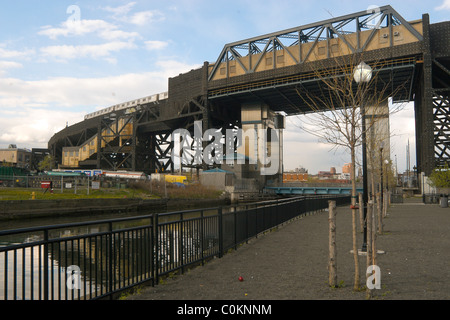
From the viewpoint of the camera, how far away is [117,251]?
6.97 metres

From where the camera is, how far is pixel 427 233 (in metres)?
15.6

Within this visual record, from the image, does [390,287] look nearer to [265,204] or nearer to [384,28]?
[265,204]

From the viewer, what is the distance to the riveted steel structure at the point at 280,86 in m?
56.1

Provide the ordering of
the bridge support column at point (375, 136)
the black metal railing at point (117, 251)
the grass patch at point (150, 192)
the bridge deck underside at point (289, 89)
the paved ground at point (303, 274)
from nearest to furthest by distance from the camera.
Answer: the black metal railing at point (117, 251) → the paved ground at point (303, 274) → the bridge support column at point (375, 136) → the grass patch at point (150, 192) → the bridge deck underside at point (289, 89)

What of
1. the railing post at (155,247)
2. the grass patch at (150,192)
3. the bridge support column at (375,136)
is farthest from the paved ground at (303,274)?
the grass patch at (150,192)

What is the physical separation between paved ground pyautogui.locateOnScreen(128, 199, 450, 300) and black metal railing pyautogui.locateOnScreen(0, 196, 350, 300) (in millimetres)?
407

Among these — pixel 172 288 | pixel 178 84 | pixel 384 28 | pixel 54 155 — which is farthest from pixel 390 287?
pixel 54 155

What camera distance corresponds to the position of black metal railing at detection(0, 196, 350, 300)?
206 inches

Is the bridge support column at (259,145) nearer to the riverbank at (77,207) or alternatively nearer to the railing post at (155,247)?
the riverbank at (77,207)

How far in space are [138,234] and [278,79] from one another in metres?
62.8

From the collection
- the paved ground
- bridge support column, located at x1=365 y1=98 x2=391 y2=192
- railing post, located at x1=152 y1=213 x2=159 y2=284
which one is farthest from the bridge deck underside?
railing post, located at x1=152 y1=213 x2=159 y2=284

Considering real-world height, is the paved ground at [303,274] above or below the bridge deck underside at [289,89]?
below

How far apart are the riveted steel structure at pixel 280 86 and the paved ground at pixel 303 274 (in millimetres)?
29603
